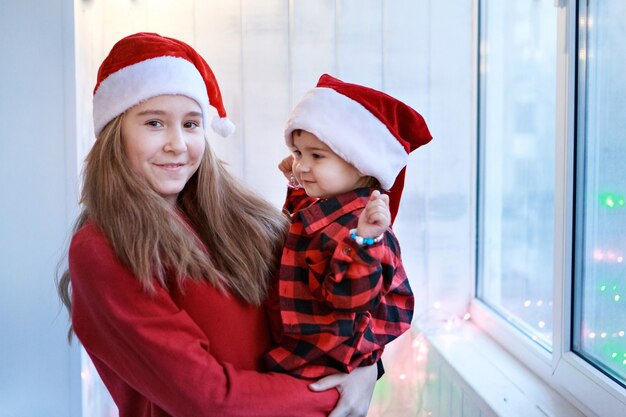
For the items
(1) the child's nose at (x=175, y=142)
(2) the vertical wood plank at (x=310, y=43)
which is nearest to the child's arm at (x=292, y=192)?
(1) the child's nose at (x=175, y=142)

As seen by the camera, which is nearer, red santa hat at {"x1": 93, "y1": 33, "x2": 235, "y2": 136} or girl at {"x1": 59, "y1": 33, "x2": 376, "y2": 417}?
girl at {"x1": 59, "y1": 33, "x2": 376, "y2": 417}

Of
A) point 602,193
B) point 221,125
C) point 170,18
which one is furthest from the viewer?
point 170,18

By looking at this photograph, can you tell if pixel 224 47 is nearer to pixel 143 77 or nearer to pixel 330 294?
pixel 143 77

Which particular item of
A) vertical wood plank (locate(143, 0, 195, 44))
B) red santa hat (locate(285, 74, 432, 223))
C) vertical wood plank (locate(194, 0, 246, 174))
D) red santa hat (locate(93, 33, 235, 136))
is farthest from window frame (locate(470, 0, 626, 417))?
vertical wood plank (locate(143, 0, 195, 44))

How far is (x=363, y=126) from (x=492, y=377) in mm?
1066

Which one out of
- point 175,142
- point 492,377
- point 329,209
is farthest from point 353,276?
point 492,377

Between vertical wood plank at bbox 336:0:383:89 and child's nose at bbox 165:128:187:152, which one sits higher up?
vertical wood plank at bbox 336:0:383:89

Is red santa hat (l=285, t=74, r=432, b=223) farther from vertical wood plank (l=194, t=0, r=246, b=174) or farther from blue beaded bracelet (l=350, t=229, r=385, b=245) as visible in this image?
vertical wood plank (l=194, t=0, r=246, b=174)

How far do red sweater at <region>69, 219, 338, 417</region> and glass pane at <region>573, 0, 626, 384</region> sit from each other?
81 cm

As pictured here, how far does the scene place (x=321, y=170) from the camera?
1.38m

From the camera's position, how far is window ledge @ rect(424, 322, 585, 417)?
1.82 m

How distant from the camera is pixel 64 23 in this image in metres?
2.02

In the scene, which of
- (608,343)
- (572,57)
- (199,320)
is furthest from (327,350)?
(572,57)

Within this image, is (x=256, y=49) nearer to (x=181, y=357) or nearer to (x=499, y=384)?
(x=499, y=384)
